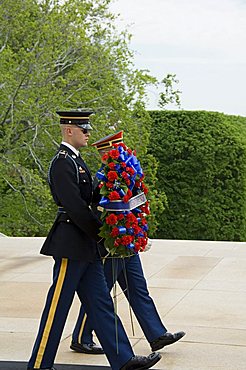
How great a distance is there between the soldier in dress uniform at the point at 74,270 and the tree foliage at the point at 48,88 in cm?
965

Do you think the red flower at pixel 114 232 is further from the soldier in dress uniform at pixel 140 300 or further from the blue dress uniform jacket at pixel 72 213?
the soldier in dress uniform at pixel 140 300

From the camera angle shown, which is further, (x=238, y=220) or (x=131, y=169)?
(x=238, y=220)

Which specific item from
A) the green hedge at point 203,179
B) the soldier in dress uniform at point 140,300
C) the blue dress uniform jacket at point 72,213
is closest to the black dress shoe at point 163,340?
the soldier in dress uniform at point 140,300

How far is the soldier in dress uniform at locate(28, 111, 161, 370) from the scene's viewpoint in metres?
5.09

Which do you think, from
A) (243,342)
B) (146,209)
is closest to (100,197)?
(146,209)

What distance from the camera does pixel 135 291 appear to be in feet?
18.8

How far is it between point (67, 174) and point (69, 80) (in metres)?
11.1

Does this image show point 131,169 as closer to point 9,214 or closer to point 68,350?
point 68,350

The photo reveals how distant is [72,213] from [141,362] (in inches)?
38.2

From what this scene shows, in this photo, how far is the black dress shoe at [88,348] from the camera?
5918 millimetres

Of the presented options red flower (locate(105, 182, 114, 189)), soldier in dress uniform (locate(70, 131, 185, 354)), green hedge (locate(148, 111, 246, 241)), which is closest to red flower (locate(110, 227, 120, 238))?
red flower (locate(105, 182, 114, 189))

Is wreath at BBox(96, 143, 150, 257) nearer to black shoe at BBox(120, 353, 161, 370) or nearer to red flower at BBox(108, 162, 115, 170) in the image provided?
red flower at BBox(108, 162, 115, 170)

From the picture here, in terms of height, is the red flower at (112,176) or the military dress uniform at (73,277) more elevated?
the red flower at (112,176)

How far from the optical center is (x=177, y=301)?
782cm
